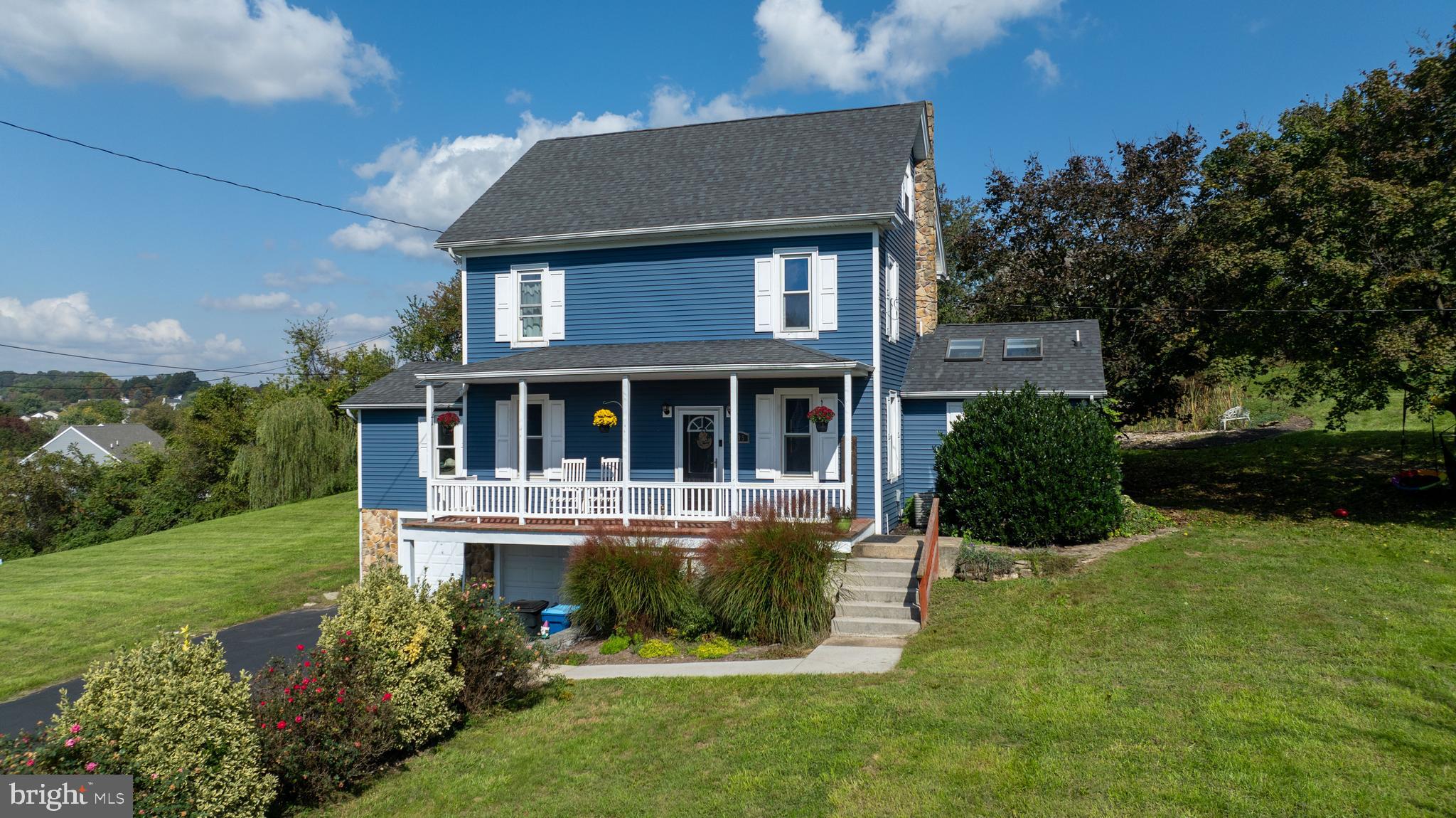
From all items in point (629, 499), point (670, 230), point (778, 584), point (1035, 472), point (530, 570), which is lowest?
point (530, 570)

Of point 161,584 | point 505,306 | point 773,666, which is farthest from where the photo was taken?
point 161,584

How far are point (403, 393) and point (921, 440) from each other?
472 inches

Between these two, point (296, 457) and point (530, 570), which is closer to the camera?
point (530, 570)

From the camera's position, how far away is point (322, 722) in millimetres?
7047

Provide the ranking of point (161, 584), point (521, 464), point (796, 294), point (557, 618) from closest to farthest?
point (557, 618) < point (521, 464) < point (796, 294) < point (161, 584)

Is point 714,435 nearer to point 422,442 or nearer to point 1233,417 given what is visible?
point 422,442

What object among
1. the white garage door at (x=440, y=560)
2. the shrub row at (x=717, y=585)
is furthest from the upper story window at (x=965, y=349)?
the white garage door at (x=440, y=560)

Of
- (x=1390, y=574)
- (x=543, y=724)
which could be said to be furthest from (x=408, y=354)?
(x=1390, y=574)

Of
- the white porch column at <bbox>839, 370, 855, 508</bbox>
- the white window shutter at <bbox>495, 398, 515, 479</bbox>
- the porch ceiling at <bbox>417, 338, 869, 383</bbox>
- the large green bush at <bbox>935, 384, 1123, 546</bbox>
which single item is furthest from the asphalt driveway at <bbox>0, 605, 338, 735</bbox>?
the large green bush at <bbox>935, 384, 1123, 546</bbox>

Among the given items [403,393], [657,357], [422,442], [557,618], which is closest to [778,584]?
[557,618]

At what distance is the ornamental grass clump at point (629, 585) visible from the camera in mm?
11383

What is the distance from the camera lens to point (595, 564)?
1153 centimetres

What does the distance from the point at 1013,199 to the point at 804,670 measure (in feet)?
63.9

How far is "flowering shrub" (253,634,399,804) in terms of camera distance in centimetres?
675
